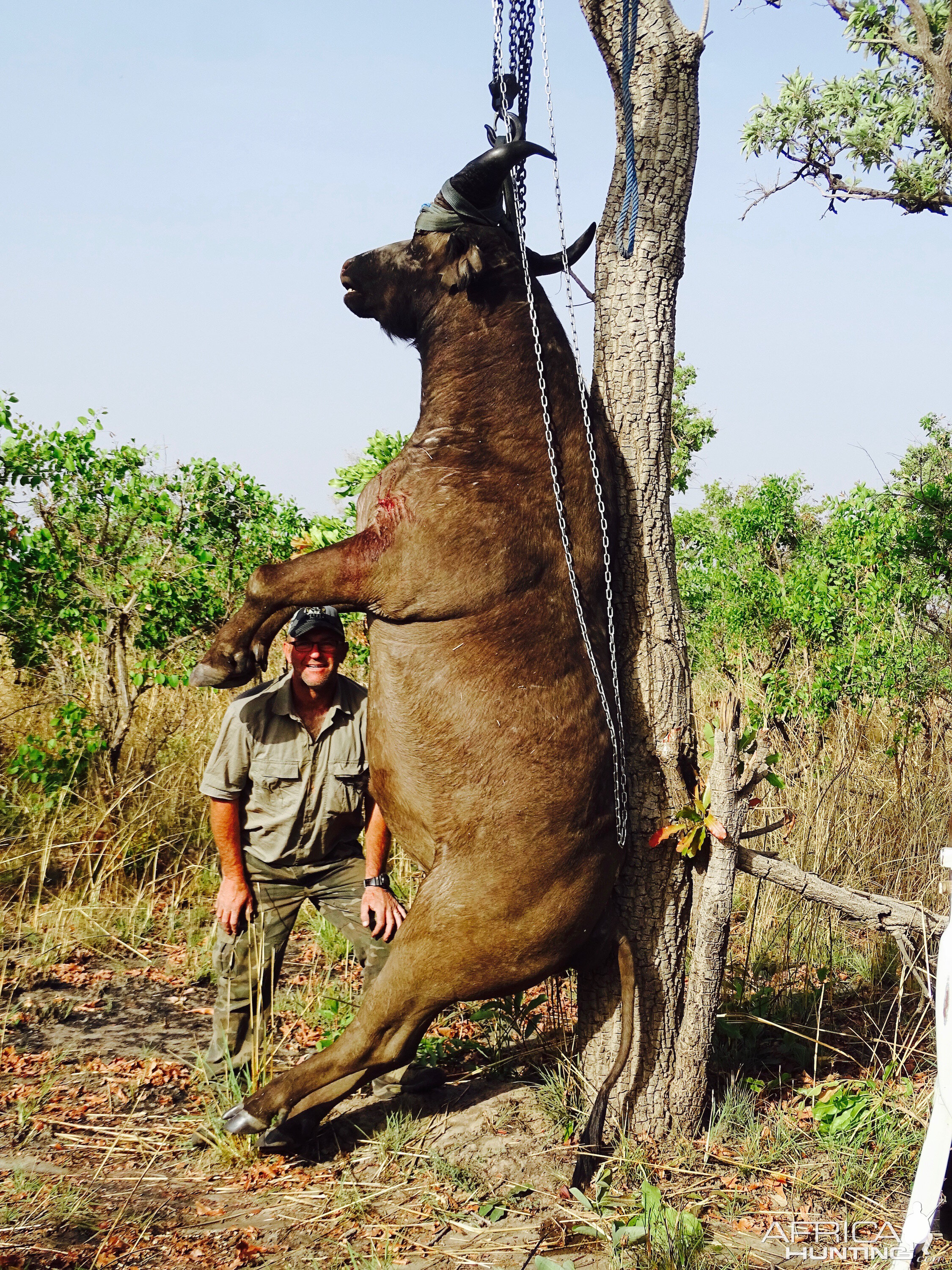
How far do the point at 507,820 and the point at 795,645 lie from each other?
20.3ft

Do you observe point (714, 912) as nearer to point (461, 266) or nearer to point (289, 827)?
point (289, 827)

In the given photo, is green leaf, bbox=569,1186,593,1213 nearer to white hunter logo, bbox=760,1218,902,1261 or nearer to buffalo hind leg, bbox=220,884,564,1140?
white hunter logo, bbox=760,1218,902,1261

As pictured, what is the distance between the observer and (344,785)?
12.7ft

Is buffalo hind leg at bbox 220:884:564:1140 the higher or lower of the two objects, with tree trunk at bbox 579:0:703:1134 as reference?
lower

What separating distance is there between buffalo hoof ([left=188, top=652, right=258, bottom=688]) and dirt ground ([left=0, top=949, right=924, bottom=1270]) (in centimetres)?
151

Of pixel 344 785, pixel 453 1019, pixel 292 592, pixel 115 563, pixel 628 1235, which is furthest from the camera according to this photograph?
pixel 115 563

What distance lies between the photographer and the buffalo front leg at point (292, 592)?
3010 millimetres

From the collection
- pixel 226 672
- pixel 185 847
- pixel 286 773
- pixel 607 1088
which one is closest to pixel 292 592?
pixel 226 672

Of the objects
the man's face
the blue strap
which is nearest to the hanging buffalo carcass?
the blue strap

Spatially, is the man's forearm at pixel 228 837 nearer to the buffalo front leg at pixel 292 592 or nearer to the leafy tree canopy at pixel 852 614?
the buffalo front leg at pixel 292 592

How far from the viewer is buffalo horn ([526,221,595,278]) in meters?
3.48

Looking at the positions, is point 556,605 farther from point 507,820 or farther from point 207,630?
point 207,630

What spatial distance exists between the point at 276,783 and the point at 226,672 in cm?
87

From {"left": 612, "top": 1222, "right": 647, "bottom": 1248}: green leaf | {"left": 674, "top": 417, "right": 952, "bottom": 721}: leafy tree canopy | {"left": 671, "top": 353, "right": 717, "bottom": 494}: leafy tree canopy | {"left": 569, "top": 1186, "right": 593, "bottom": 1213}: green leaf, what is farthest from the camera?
{"left": 671, "top": 353, "right": 717, "bottom": 494}: leafy tree canopy
